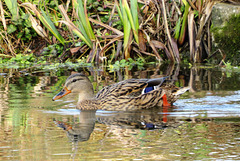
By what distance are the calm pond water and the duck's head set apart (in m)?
0.22

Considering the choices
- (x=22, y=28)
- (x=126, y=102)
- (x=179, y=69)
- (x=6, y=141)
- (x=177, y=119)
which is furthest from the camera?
(x=22, y=28)

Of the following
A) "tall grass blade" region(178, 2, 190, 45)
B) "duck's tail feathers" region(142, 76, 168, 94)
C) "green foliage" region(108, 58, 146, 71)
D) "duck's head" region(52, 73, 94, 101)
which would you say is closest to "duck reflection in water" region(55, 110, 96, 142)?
"duck's head" region(52, 73, 94, 101)

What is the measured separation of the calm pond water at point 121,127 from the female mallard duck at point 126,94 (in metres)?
0.20

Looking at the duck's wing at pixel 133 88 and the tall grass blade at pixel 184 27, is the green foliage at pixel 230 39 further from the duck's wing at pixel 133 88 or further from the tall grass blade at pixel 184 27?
the duck's wing at pixel 133 88

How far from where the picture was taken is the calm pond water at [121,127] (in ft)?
15.0

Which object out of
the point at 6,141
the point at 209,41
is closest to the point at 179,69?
the point at 209,41

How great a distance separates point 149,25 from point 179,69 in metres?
1.79

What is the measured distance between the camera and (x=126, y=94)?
24.7 feet

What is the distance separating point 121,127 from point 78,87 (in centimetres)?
210

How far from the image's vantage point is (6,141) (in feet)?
16.9

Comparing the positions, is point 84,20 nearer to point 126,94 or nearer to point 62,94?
point 62,94

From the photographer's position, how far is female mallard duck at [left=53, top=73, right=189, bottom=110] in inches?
292

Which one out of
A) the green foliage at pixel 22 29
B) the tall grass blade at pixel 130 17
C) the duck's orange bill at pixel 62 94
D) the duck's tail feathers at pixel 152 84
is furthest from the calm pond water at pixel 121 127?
the green foliage at pixel 22 29

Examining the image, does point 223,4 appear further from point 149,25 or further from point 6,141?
point 6,141
